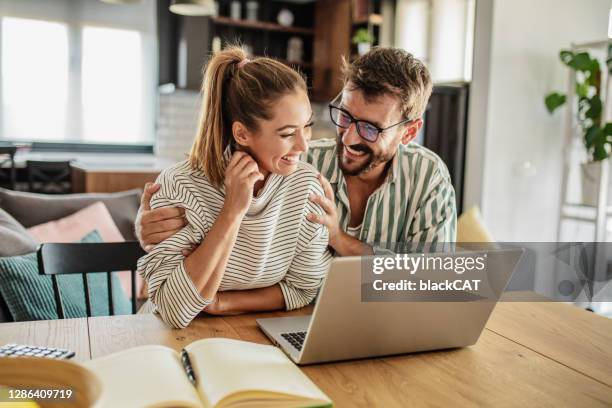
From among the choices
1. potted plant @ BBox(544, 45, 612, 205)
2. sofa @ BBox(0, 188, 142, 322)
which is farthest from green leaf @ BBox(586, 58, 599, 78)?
sofa @ BBox(0, 188, 142, 322)

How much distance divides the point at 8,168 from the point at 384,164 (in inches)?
162

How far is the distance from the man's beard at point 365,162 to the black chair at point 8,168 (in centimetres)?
361

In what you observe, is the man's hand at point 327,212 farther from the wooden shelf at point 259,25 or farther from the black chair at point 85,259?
the wooden shelf at point 259,25

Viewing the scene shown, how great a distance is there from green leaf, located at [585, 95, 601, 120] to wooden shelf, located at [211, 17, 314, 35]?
3.68 metres

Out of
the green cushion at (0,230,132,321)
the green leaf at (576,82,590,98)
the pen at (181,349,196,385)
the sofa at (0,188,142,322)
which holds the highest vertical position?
the green leaf at (576,82,590,98)

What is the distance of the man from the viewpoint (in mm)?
1631

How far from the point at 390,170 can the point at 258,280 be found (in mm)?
633

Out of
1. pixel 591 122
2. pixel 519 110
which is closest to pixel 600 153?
pixel 591 122

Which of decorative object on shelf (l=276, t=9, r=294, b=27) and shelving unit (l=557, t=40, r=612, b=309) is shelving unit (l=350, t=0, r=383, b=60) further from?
shelving unit (l=557, t=40, r=612, b=309)

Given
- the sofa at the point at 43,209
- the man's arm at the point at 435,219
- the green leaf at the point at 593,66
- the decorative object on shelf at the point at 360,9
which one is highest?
the decorative object on shelf at the point at 360,9

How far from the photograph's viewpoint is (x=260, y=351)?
3.03ft

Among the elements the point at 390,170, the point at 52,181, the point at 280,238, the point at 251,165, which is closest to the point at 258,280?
the point at 280,238

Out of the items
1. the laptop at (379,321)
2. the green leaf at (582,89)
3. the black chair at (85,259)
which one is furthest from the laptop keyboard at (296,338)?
the green leaf at (582,89)

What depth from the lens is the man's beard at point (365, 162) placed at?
5.42 feet
